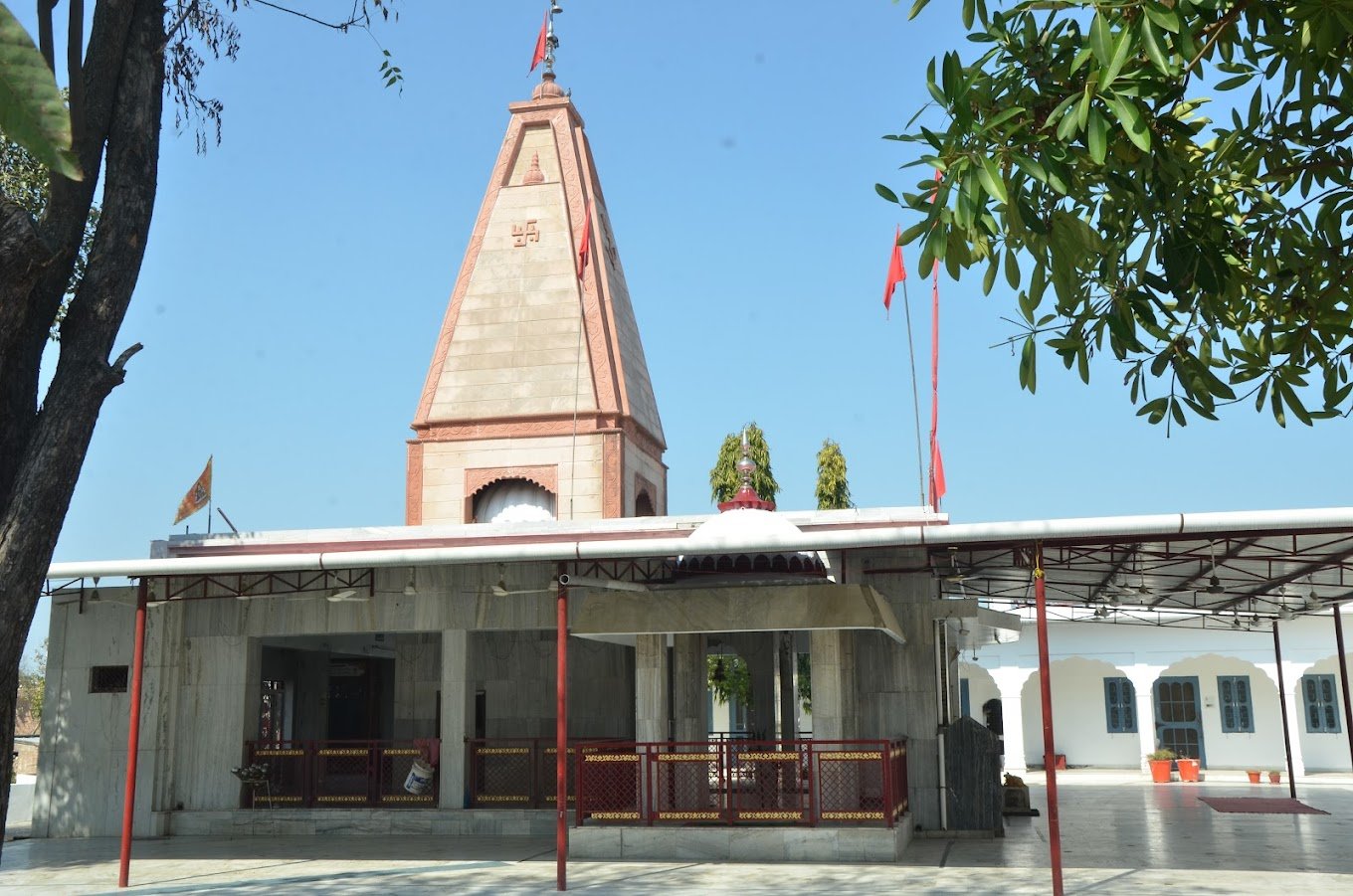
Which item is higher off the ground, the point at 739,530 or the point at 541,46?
the point at 541,46

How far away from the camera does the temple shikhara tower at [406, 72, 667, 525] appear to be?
23.2m

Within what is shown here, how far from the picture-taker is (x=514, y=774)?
18.4 metres

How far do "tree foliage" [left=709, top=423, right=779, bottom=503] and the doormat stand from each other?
17.4m

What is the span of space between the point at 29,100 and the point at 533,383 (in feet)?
67.8

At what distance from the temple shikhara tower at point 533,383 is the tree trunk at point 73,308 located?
15.5m

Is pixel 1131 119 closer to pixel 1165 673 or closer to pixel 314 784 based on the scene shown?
pixel 314 784

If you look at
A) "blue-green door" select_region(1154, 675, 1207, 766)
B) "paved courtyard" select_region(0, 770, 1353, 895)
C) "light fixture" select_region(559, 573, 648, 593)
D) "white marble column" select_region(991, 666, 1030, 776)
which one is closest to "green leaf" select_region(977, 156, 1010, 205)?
"paved courtyard" select_region(0, 770, 1353, 895)

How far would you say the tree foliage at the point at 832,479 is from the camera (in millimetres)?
35938

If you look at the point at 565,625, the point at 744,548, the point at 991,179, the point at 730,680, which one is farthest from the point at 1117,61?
the point at 730,680

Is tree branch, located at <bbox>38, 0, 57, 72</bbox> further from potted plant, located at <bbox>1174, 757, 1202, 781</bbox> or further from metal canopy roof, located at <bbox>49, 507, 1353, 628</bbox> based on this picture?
potted plant, located at <bbox>1174, 757, 1202, 781</bbox>

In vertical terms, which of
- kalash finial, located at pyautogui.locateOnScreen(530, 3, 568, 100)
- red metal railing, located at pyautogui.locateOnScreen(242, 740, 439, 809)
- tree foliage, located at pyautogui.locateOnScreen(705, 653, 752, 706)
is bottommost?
red metal railing, located at pyautogui.locateOnScreen(242, 740, 439, 809)

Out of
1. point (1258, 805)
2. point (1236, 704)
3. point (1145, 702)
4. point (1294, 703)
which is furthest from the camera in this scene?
point (1236, 704)

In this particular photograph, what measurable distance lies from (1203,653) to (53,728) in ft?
72.1

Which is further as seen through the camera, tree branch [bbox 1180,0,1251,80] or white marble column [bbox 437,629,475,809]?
white marble column [bbox 437,629,475,809]
